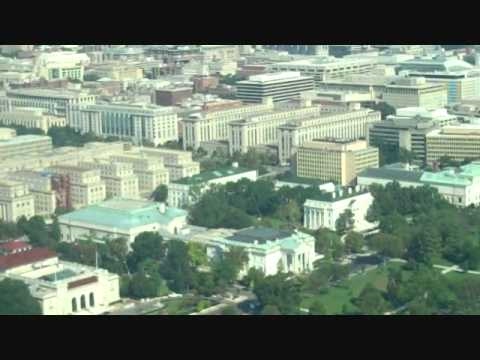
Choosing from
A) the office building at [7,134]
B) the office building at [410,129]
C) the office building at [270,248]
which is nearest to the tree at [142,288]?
the office building at [270,248]

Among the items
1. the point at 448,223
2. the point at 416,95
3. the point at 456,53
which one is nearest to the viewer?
the point at 448,223

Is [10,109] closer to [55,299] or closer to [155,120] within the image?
[155,120]

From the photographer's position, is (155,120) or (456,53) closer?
(155,120)

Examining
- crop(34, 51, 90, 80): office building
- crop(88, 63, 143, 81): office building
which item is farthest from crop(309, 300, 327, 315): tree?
crop(34, 51, 90, 80): office building

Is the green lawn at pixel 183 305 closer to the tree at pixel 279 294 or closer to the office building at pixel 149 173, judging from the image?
the tree at pixel 279 294

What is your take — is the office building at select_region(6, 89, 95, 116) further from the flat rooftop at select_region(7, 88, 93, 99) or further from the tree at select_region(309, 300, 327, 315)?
the tree at select_region(309, 300, 327, 315)

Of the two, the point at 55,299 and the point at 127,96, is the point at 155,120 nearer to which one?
the point at 127,96

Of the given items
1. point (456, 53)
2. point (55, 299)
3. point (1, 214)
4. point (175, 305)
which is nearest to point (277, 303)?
point (175, 305)

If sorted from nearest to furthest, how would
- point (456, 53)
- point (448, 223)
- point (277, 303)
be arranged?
point (277, 303) → point (448, 223) → point (456, 53)
